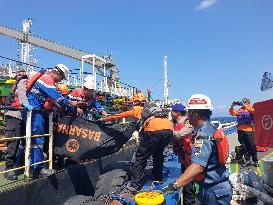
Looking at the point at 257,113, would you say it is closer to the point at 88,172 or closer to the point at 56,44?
Result: the point at 88,172

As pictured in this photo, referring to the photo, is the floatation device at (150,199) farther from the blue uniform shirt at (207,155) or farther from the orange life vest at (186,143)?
the orange life vest at (186,143)

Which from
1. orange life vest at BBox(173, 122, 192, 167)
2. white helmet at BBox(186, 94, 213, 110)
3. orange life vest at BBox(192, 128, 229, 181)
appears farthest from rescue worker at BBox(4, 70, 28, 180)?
orange life vest at BBox(192, 128, 229, 181)

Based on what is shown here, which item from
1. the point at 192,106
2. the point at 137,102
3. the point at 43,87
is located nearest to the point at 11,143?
the point at 43,87

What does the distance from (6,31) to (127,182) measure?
32.6 m

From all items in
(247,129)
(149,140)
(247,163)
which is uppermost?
(247,129)

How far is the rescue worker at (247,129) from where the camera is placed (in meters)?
10.3

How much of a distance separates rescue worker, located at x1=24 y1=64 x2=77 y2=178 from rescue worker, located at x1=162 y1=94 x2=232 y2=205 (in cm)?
231

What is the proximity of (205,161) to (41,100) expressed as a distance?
3.00m

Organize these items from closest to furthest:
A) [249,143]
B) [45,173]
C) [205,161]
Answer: [205,161] → [45,173] → [249,143]

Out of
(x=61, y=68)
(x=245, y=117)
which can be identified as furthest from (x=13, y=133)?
(x=245, y=117)

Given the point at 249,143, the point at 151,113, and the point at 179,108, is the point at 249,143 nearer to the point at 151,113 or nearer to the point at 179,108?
the point at 179,108

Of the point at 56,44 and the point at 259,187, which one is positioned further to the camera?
the point at 56,44

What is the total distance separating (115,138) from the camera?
18.7 ft

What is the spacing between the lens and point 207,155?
3215mm
